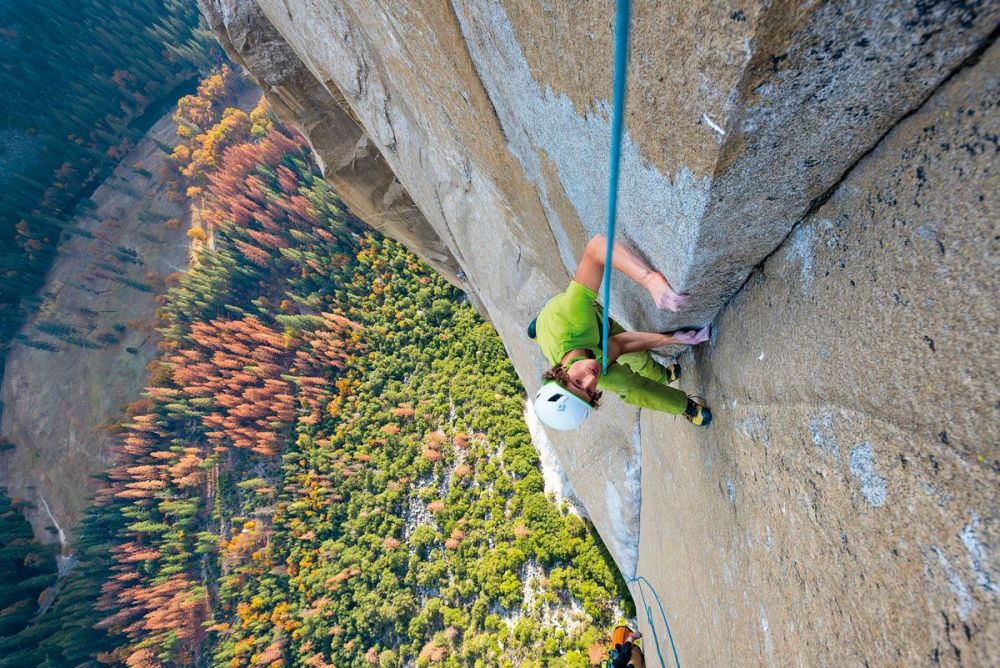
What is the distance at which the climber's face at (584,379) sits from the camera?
2.35 meters

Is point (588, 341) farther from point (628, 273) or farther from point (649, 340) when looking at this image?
point (628, 273)

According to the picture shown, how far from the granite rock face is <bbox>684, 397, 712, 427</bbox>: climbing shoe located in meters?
0.10

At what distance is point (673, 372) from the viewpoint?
3.24 meters

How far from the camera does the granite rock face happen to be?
0.99 meters

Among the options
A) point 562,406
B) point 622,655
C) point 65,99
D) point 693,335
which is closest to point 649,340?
point 693,335

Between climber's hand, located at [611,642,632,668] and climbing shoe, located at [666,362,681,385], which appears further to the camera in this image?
climber's hand, located at [611,642,632,668]

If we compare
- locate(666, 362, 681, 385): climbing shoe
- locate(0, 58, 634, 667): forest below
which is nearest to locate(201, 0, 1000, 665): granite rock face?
locate(666, 362, 681, 385): climbing shoe

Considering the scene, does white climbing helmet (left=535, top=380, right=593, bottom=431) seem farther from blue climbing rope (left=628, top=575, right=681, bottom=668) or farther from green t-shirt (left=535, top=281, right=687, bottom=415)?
blue climbing rope (left=628, top=575, right=681, bottom=668)

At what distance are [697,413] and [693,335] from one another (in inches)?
19.5

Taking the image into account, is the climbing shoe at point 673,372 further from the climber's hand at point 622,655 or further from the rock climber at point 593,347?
the climber's hand at point 622,655

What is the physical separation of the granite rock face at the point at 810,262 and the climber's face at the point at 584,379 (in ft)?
1.76

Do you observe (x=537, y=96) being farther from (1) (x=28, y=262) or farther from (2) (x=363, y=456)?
(1) (x=28, y=262)

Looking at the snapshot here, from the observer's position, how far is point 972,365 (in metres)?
0.99

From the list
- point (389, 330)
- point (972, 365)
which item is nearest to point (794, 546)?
point (972, 365)
